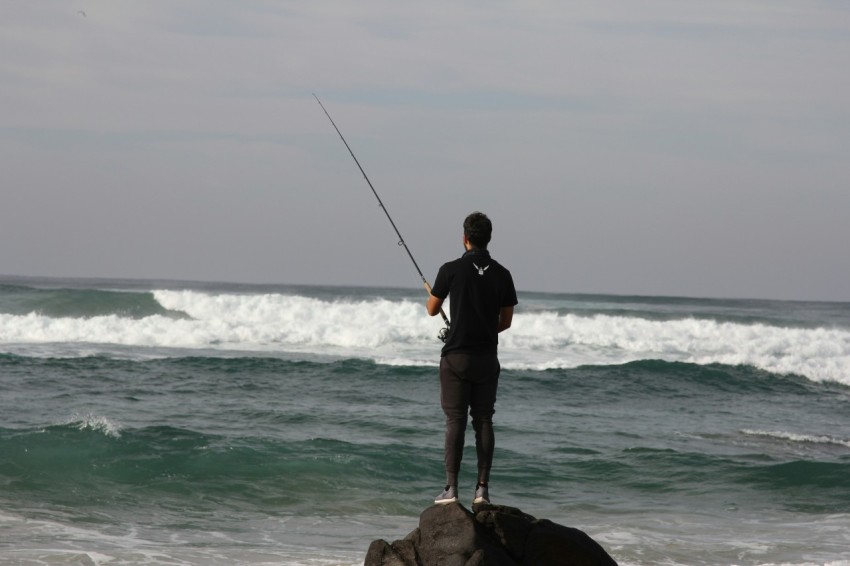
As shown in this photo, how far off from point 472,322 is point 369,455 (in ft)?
20.8

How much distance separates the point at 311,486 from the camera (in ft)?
32.9

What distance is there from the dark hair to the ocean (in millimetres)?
2915

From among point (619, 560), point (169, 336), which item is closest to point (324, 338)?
point (169, 336)

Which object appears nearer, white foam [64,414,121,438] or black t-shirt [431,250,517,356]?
black t-shirt [431,250,517,356]

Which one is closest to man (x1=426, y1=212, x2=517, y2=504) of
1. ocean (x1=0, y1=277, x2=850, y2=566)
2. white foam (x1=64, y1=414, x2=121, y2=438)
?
ocean (x1=0, y1=277, x2=850, y2=566)

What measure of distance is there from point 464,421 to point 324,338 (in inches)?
837

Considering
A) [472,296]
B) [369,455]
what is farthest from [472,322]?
[369,455]

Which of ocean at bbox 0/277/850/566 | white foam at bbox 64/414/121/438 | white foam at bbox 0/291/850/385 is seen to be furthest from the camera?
white foam at bbox 0/291/850/385

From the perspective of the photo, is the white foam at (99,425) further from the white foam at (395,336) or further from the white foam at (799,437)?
the white foam at (395,336)

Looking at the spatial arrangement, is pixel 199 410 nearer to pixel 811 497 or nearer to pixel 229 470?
pixel 229 470

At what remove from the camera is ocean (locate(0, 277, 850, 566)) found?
8109 millimetres

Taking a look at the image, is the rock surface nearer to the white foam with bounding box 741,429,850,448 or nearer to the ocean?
the ocean

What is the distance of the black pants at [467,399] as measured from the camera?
17.4 ft

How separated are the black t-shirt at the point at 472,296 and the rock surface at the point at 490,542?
85cm
